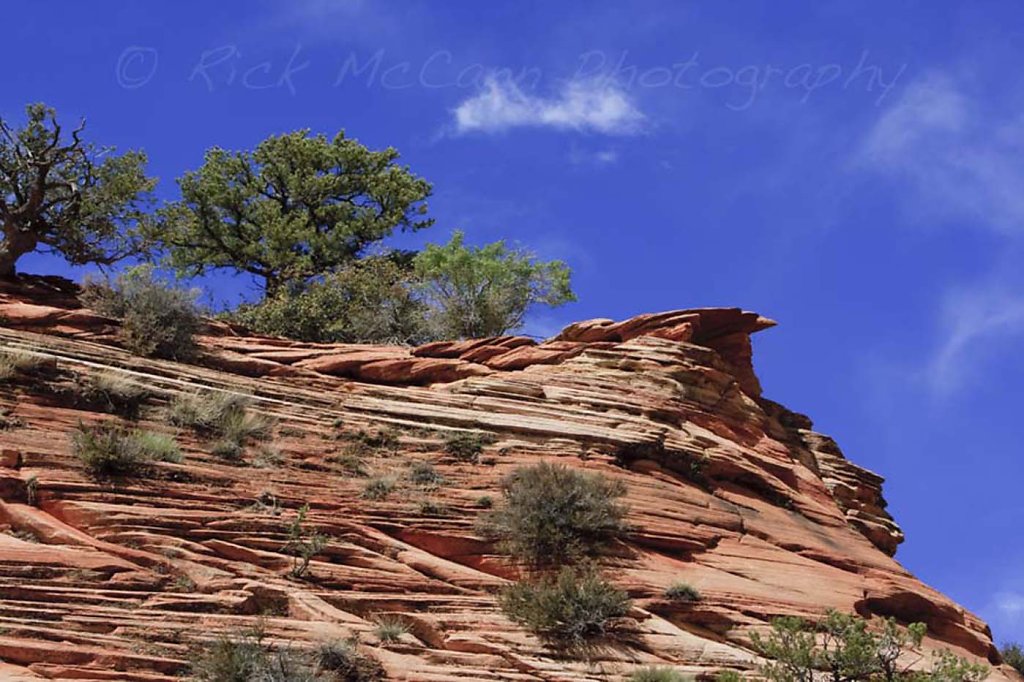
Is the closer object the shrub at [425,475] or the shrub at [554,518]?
the shrub at [554,518]

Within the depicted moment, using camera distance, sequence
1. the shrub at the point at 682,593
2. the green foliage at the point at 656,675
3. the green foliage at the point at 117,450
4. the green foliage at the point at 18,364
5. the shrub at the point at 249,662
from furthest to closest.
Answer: the green foliage at the point at 18,364, the shrub at the point at 682,593, the green foliage at the point at 117,450, the green foliage at the point at 656,675, the shrub at the point at 249,662

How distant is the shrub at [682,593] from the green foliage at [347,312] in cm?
1283

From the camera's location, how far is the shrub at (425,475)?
1650 cm

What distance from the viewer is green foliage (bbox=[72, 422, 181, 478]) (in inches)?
575

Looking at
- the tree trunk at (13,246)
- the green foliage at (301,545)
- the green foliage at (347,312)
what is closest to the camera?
the green foliage at (301,545)

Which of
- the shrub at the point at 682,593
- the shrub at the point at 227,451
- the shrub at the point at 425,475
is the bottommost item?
the shrub at the point at 682,593

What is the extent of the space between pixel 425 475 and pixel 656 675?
4.67 m

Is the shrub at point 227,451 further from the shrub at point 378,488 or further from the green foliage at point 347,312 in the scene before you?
the green foliage at point 347,312

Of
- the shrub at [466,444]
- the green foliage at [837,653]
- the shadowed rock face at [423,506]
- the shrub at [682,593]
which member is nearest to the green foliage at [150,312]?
the shadowed rock face at [423,506]

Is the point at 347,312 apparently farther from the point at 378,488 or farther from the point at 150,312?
the point at 378,488

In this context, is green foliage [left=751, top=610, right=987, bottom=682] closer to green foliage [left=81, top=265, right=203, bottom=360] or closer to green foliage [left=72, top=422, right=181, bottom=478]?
green foliage [left=72, top=422, right=181, bottom=478]

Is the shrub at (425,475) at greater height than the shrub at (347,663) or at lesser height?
greater

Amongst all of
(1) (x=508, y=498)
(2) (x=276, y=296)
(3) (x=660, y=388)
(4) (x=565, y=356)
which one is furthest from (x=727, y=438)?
(2) (x=276, y=296)

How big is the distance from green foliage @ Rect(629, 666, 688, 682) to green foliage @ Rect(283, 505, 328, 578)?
383cm
